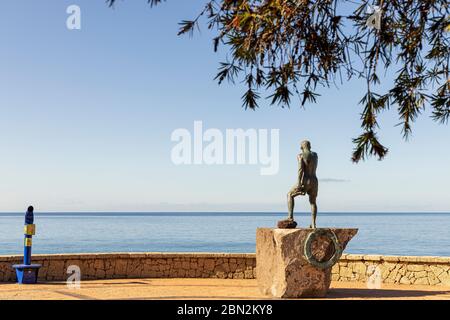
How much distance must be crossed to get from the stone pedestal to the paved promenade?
0.48 m

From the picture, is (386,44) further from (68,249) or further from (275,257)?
(68,249)

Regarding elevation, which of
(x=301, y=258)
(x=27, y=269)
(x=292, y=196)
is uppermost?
(x=292, y=196)

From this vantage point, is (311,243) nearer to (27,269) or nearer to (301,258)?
(301,258)

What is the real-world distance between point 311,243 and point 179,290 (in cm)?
300

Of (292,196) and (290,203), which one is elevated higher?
(292,196)

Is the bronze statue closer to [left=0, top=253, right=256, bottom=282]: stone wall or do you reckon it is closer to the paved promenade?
the paved promenade

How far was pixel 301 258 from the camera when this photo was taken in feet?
34.0

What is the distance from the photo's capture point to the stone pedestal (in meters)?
10.3

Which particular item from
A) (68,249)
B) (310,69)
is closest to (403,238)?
(68,249)

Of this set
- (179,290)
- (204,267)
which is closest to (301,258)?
(179,290)

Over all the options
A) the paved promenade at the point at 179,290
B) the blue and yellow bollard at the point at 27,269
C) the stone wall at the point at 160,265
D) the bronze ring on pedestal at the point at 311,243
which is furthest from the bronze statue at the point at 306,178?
the blue and yellow bollard at the point at 27,269

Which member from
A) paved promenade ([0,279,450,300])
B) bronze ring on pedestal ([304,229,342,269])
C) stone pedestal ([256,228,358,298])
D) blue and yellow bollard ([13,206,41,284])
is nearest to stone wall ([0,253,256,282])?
paved promenade ([0,279,450,300])

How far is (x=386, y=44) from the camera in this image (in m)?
6.16

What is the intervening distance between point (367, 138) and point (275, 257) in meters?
5.36
